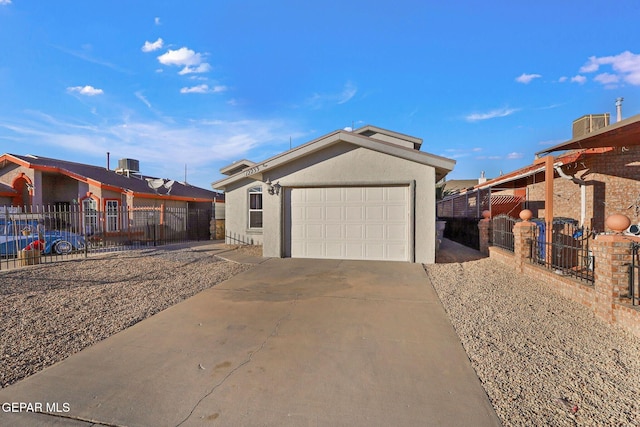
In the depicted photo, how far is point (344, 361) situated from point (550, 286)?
5.19 meters

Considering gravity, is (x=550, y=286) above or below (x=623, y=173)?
below

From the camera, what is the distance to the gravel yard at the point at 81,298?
12.6ft

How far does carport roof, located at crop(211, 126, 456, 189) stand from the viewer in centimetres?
877

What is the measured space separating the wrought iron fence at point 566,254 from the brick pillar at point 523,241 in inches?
4.0

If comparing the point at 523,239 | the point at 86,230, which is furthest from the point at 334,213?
the point at 86,230

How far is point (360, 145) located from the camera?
30.5 ft

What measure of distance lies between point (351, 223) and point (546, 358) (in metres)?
6.48

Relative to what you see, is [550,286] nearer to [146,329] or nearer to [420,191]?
[420,191]

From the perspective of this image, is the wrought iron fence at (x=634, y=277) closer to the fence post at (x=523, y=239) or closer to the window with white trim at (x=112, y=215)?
the fence post at (x=523, y=239)

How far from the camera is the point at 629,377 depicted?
10.3ft

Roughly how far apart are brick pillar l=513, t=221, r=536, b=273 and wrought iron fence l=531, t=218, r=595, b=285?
0.34 ft

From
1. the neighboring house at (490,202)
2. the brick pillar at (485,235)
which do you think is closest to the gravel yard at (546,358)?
the brick pillar at (485,235)

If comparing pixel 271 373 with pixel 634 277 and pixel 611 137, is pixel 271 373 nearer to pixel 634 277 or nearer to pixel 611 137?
pixel 634 277

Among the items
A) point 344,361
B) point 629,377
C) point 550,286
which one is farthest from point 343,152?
point 629,377
